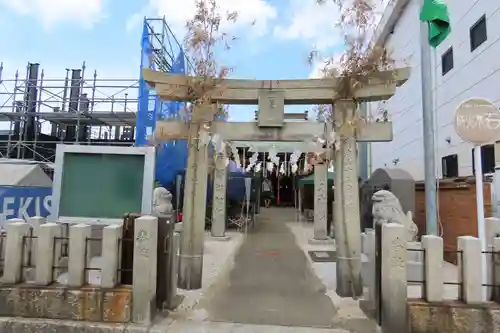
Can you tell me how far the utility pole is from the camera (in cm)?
637

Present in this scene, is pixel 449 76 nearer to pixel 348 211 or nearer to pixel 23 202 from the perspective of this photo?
pixel 348 211

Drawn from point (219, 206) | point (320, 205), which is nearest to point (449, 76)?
point (320, 205)

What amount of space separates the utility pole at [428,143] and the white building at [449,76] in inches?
16.6

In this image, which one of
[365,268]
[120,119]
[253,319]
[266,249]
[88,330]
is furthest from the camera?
[120,119]

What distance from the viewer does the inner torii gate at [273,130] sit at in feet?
19.3

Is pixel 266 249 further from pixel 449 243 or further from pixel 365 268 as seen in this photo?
pixel 365 268

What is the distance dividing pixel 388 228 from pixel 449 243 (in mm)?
4990

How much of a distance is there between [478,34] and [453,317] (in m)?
9.44

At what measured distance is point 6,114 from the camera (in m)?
15.3

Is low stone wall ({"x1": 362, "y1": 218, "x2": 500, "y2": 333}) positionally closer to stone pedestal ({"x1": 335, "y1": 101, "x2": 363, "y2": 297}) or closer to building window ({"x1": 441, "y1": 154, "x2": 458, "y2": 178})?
stone pedestal ({"x1": 335, "y1": 101, "x2": 363, "y2": 297})

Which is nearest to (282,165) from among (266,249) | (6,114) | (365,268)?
(266,249)

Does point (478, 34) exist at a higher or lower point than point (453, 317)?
higher

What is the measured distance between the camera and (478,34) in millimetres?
10570

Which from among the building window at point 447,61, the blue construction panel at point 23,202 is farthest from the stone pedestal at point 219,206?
the building window at point 447,61
